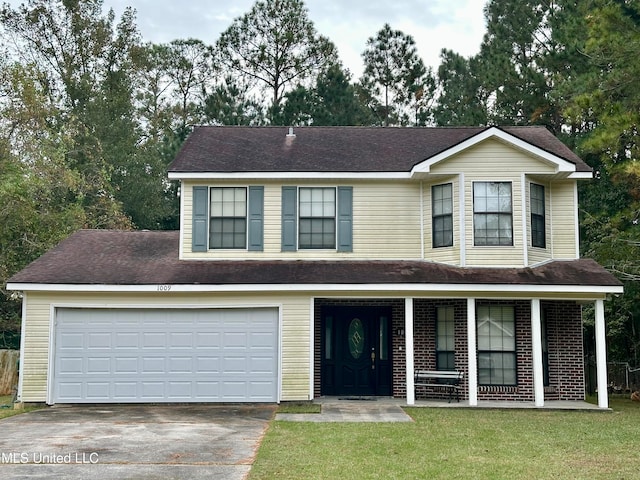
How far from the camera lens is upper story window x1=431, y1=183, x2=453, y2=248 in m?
16.0

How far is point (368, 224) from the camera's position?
1650 cm

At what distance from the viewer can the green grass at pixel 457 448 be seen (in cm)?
849

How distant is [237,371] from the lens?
15.4 meters

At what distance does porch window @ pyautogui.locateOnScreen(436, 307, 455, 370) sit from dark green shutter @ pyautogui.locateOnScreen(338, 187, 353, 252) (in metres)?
2.64

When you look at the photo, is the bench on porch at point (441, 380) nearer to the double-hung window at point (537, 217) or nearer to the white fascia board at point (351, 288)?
the white fascia board at point (351, 288)

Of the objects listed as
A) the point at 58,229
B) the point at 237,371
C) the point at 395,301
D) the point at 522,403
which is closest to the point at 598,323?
the point at 522,403

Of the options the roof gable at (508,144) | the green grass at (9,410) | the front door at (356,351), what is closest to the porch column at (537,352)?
the roof gable at (508,144)

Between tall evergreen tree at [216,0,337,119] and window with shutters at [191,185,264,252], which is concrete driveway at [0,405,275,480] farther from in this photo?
tall evergreen tree at [216,0,337,119]

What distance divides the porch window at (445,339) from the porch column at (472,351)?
0.88 meters

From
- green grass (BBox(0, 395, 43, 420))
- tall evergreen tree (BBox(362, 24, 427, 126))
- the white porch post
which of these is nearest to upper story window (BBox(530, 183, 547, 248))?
the white porch post

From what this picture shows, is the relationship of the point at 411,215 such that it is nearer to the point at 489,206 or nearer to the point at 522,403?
the point at 489,206

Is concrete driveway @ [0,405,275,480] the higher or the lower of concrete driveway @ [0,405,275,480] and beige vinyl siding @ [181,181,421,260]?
the lower

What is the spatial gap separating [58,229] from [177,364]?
11492 mm

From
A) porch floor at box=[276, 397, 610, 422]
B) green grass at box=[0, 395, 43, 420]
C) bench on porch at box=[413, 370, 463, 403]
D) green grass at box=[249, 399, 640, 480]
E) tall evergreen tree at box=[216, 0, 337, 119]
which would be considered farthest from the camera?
tall evergreen tree at box=[216, 0, 337, 119]
